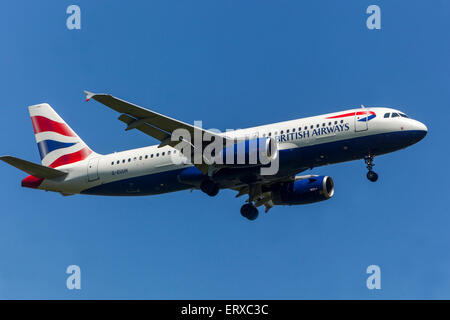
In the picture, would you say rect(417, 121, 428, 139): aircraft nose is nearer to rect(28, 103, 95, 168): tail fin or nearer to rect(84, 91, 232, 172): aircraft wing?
rect(84, 91, 232, 172): aircraft wing

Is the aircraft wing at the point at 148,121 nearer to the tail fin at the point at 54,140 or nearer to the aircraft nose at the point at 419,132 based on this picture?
the tail fin at the point at 54,140

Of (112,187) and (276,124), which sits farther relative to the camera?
(112,187)

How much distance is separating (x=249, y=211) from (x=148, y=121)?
9.50 meters

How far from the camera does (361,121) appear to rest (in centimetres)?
3800

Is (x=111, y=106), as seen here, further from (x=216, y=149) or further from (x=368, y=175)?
(x=368, y=175)

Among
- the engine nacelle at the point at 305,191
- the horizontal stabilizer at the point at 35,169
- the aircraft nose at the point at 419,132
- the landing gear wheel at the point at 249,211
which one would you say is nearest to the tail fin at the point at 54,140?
the horizontal stabilizer at the point at 35,169

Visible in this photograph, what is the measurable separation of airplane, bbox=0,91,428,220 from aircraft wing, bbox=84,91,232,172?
46 mm

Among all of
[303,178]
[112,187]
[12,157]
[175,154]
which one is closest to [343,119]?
[303,178]

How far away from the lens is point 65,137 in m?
45.8

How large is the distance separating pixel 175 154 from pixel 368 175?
Answer: 10.5m

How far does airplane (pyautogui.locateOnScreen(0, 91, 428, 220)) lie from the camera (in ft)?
124

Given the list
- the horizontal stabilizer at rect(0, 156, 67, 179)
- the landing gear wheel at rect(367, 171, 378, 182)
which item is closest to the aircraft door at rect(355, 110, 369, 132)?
the landing gear wheel at rect(367, 171, 378, 182)

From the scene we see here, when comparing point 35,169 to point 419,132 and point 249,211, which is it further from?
point 419,132

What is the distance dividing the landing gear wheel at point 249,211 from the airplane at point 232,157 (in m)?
0.06
